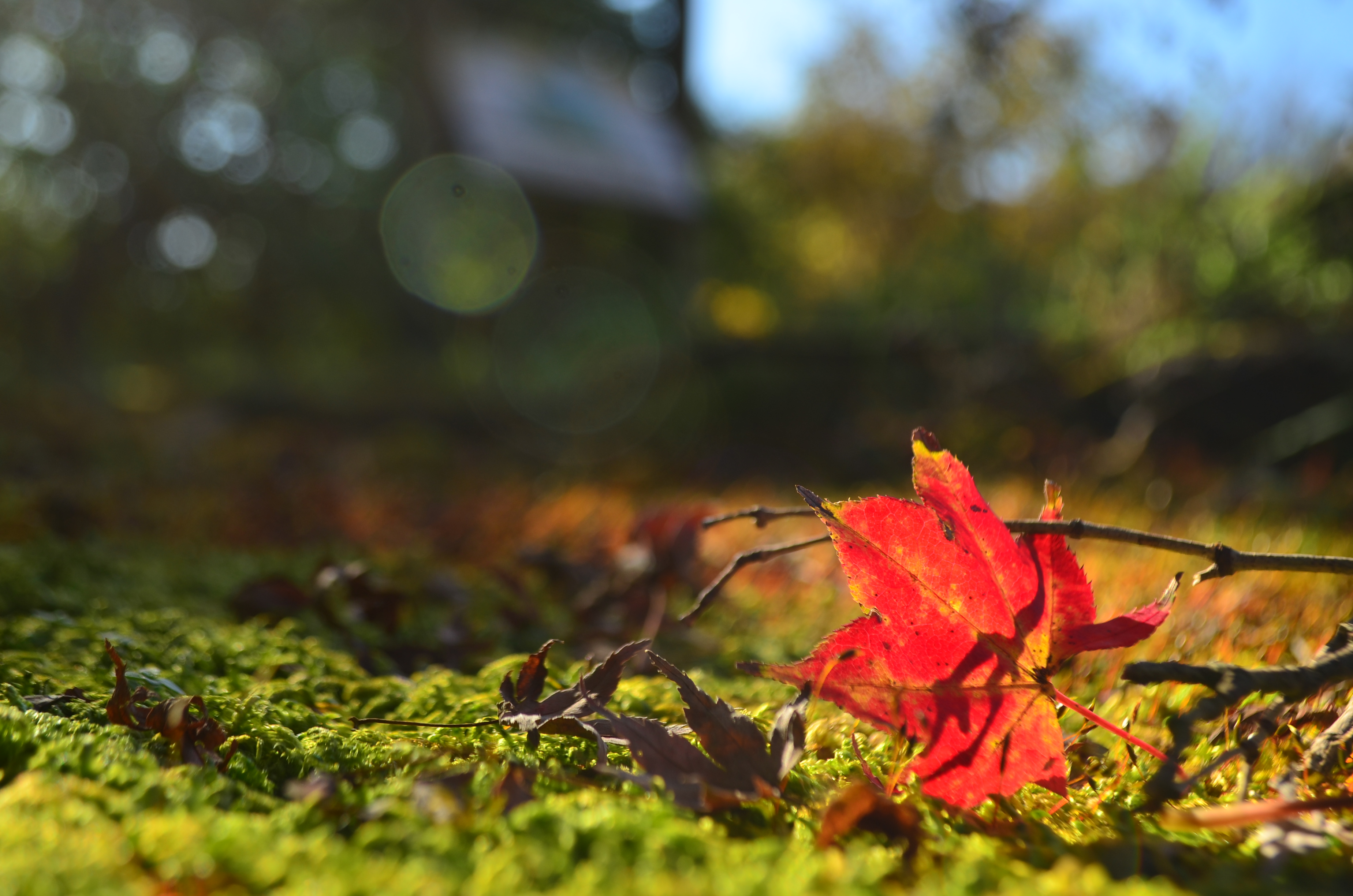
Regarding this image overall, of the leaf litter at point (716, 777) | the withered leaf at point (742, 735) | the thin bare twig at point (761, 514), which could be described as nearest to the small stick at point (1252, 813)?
the leaf litter at point (716, 777)

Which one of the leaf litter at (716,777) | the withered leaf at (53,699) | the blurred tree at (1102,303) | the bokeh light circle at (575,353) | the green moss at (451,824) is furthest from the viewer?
the bokeh light circle at (575,353)

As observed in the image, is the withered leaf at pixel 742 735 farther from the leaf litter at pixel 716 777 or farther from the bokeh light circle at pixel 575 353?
the bokeh light circle at pixel 575 353

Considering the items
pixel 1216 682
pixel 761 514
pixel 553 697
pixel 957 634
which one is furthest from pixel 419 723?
pixel 1216 682

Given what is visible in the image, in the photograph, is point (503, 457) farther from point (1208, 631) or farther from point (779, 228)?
point (779, 228)

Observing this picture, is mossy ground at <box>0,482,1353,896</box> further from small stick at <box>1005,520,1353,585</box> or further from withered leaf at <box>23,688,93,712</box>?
small stick at <box>1005,520,1353,585</box>

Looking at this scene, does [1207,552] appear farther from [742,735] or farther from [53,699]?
[53,699]

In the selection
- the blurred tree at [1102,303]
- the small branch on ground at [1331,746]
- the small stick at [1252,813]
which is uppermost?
the blurred tree at [1102,303]

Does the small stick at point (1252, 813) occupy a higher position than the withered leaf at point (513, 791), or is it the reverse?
the small stick at point (1252, 813)
